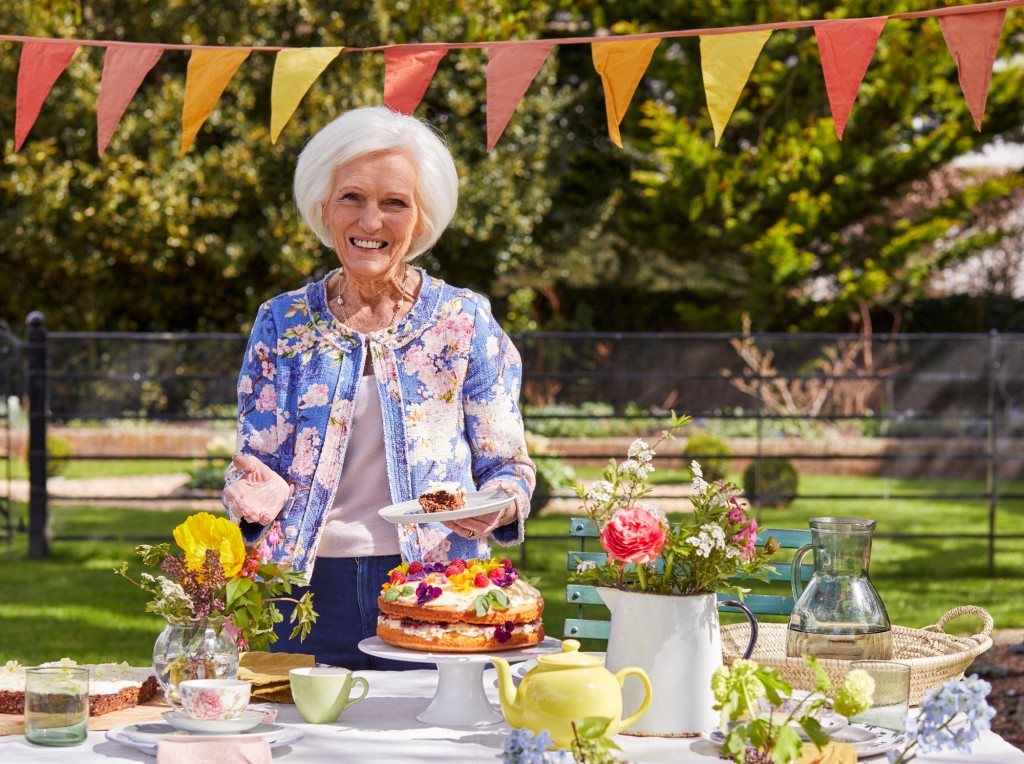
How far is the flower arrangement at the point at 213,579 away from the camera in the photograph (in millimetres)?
2025

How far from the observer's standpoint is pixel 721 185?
745 centimetres

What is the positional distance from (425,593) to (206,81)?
186 cm

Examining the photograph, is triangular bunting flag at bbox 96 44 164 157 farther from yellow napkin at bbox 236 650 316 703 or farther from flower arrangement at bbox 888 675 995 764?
flower arrangement at bbox 888 675 995 764

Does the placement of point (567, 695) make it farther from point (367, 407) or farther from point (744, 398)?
point (744, 398)

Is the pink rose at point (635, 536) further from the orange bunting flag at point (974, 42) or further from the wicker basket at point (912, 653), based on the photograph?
the orange bunting flag at point (974, 42)

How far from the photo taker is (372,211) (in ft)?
8.50

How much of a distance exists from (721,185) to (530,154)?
9277 mm

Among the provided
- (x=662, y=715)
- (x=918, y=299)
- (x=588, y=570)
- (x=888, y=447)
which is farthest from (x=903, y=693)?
(x=918, y=299)

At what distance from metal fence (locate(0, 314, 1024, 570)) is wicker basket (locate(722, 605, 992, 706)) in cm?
850

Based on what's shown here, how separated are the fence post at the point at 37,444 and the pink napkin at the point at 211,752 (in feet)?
27.4

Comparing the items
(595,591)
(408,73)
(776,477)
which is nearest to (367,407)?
(595,591)

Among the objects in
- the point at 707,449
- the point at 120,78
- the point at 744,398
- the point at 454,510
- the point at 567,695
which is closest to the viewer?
the point at 567,695

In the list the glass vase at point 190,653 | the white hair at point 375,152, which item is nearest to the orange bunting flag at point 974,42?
the white hair at point 375,152

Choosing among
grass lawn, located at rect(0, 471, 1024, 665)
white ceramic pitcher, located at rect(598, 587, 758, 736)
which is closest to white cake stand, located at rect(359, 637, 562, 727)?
white ceramic pitcher, located at rect(598, 587, 758, 736)
